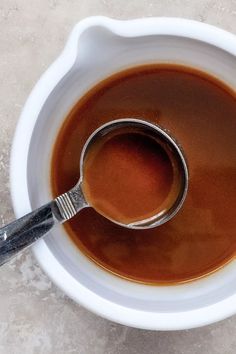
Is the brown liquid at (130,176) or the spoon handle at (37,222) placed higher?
the brown liquid at (130,176)

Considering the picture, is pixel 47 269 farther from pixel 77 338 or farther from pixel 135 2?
pixel 135 2

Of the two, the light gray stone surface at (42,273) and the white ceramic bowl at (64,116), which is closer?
the white ceramic bowl at (64,116)

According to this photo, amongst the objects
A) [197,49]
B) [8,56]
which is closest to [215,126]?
[197,49]

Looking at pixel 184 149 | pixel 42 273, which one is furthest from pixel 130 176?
pixel 42 273

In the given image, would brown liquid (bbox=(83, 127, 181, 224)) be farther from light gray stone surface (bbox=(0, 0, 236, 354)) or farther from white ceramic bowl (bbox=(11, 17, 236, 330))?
light gray stone surface (bbox=(0, 0, 236, 354))

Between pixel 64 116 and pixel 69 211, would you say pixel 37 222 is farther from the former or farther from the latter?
pixel 64 116

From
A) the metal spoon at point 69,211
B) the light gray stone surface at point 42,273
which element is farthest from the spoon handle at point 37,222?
the light gray stone surface at point 42,273

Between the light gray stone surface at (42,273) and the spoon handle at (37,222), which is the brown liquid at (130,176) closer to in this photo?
the spoon handle at (37,222)
